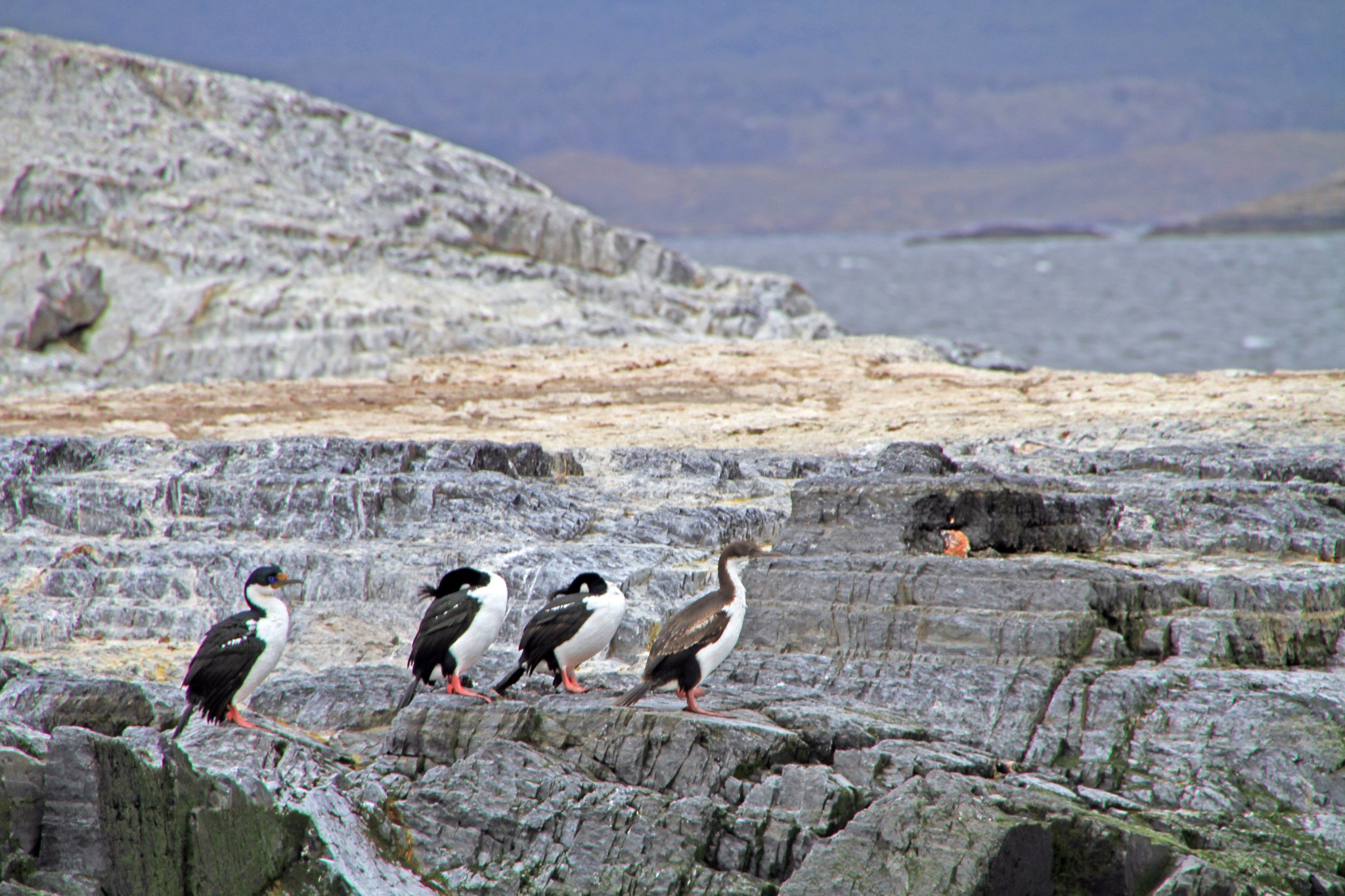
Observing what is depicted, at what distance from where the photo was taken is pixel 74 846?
350 inches

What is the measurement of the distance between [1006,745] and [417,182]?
68.1 ft

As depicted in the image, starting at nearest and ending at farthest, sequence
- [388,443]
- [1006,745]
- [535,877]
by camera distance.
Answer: [535,877] → [1006,745] → [388,443]

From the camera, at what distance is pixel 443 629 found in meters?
9.34

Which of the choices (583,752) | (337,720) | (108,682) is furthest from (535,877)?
(108,682)

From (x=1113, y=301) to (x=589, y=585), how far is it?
78785mm

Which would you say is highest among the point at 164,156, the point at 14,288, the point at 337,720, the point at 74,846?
the point at 164,156

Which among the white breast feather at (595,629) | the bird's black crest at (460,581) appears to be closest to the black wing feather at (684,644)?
the white breast feather at (595,629)

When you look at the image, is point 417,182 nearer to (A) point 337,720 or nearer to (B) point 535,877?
Answer: (A) point 337,720

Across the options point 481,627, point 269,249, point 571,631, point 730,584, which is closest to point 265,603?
point 481,627

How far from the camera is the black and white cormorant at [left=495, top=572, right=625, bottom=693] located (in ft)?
30.2

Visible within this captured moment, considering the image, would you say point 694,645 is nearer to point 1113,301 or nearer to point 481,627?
point 481,627

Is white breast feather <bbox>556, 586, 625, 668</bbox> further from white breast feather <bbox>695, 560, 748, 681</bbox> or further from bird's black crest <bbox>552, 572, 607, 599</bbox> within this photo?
white breast feather <bbox>695, 560, 748, 681</bbox>

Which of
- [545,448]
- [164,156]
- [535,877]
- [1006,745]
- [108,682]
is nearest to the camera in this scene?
[535,877]

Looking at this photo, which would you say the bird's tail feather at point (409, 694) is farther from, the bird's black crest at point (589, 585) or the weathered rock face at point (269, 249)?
the weathered rock face at point (269, 249)
